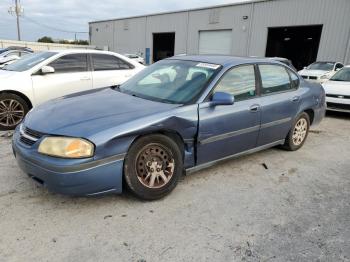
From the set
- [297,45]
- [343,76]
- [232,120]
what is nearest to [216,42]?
[297,45]

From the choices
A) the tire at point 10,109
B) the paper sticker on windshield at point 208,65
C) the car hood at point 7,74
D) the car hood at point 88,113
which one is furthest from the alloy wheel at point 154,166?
the car hood at point 7,74

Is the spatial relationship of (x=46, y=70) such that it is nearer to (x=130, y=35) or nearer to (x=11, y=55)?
(x=11, y=55)

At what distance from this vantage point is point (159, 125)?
3215 millimetres

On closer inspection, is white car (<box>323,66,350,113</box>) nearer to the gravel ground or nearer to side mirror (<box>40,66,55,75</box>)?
the gravel ground

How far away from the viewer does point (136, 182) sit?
316cm

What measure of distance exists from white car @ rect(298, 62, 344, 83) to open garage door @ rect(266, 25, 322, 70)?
38.3 feet

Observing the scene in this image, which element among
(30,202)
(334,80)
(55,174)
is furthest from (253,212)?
(334,80)

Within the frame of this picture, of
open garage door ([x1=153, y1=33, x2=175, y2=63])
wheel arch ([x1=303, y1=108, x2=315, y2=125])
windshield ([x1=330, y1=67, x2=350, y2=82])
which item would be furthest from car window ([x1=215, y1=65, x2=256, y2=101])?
open garage door ([x1=153, y1=33, x2=175, y2=63])

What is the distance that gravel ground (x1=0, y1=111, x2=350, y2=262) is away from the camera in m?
2.56

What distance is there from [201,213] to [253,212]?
21.3 inches

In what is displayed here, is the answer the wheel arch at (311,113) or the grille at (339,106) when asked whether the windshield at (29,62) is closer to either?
the wheel arch at (311,113)

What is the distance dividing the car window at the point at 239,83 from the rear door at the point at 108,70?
137 inches

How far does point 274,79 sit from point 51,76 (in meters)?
4.10

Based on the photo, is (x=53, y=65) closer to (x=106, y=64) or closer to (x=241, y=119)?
(x=106, y=64)
